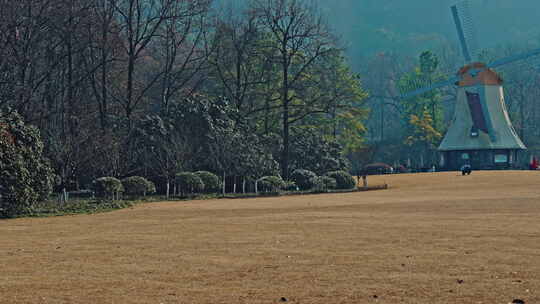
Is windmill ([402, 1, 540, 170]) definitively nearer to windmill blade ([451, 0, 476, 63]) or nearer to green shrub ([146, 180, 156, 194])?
windmill blade ([451, 0, 476, 63])

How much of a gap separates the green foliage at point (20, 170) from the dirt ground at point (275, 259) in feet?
9.15

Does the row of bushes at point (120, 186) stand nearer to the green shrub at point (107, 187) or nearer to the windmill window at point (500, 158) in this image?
the green shrub at point (107, 187)

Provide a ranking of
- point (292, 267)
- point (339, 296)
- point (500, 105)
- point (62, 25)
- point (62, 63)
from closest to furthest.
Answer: point (339, 296)
point (292, 267)
point (62, 25)
point (62, 63)
point (500, 105)

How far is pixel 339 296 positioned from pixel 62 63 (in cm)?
4364

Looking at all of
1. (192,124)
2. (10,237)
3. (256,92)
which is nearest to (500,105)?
(256,92)

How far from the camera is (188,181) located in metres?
43.3

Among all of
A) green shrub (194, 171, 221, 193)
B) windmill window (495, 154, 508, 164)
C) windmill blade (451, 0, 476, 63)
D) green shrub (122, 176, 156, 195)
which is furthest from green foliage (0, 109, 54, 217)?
windmill window (495, 154, 508, 164)

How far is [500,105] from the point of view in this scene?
8150 centimetres

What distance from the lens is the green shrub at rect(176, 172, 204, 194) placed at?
4341 centimetres

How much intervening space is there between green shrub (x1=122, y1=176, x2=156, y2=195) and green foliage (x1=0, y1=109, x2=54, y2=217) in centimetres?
1024

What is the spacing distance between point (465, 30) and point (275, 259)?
243 ft

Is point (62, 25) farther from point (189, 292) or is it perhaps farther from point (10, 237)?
point (189, 292)

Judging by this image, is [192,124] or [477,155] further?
[477,155]

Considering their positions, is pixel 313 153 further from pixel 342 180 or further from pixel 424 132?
pixel 424 132
